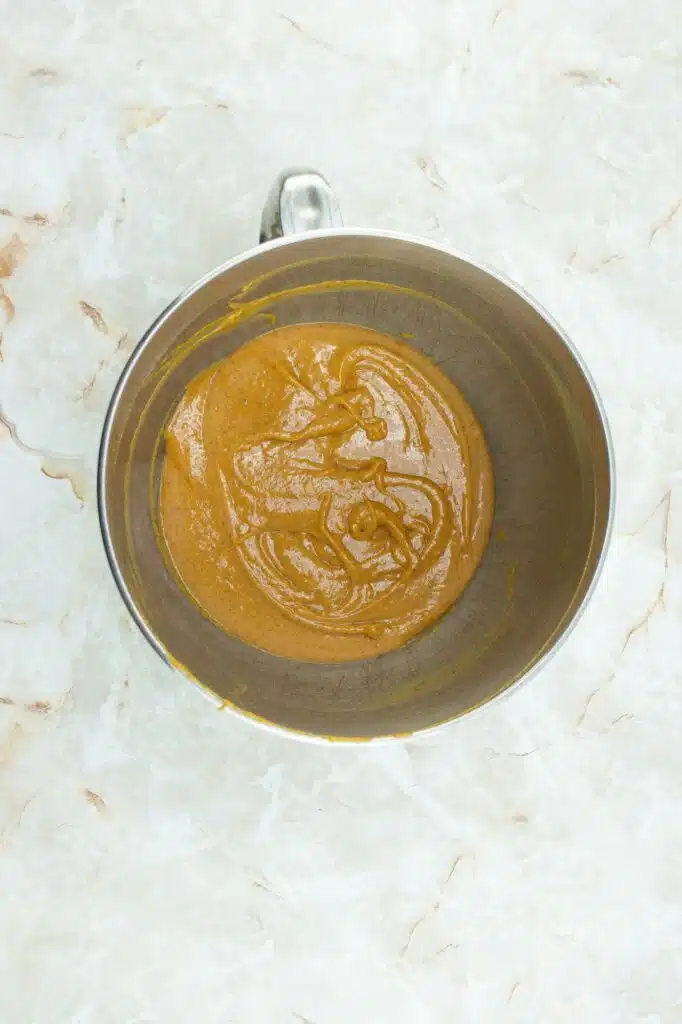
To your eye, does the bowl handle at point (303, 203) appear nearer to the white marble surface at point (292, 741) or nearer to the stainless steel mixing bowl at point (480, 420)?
the stainless steel mixing bowl at point (480, 420)

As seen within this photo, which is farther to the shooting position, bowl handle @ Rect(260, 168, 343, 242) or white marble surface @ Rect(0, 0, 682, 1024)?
white marble surface @ Rect(0, 0, 682, 1024)

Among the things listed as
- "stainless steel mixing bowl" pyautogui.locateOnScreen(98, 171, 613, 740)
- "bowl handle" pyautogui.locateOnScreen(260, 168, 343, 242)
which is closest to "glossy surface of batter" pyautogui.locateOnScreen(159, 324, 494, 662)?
"stainless steel mixing bowl" pyautogui.locateOnScreen(98, 171, 613, 740)

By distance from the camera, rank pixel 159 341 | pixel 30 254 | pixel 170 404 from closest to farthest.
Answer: pixel 159 341 → pixel 170 404 → pixel 30 254

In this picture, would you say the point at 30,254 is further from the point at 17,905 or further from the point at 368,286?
the point at 17,905

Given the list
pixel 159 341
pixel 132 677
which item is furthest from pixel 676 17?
pixel 132 677

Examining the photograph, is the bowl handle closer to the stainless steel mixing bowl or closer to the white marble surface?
the stainless steel mixing bowl

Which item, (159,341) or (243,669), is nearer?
(159,341)

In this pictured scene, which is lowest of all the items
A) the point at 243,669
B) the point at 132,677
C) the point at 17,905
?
the point at 17,905

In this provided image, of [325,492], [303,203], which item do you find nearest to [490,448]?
[325,492]
